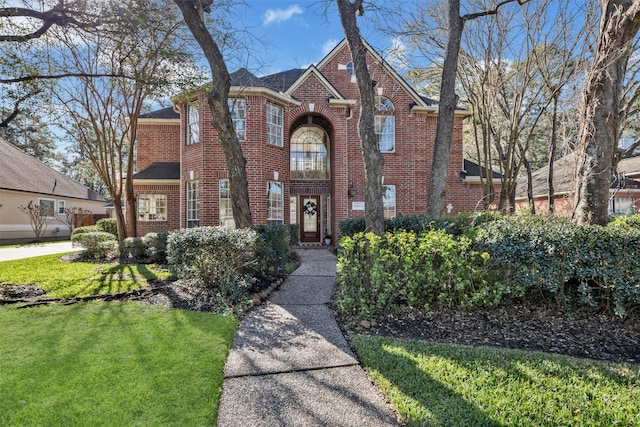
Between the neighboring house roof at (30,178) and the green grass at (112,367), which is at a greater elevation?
the neighboring house roof at (30,178)

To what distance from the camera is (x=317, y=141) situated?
15281 mm

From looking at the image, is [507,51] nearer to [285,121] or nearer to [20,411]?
[285,121]

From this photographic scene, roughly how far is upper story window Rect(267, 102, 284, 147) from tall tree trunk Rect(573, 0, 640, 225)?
10053 millimetres

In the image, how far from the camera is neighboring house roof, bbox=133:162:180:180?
47.1ft

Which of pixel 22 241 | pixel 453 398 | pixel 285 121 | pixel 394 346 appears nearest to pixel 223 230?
pixel 394 346

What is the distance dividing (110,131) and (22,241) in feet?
40.2

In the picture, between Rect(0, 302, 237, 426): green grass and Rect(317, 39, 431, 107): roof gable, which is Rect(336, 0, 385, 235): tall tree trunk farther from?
Rect(317, 39, 431, 107): roof gable

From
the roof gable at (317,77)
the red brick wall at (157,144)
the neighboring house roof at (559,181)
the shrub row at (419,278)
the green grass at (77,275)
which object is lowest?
the green grass at (77,275)

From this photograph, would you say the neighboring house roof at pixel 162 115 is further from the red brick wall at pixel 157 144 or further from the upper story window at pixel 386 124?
the upper story window at pixel 386 124

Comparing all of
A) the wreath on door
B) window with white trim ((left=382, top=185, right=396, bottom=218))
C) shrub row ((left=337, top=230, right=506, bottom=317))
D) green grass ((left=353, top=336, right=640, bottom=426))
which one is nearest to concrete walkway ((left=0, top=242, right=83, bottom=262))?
the wreath on door

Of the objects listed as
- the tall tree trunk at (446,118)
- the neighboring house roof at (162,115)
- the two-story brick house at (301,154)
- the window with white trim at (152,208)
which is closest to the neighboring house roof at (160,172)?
the two-story brick house at (301,154)

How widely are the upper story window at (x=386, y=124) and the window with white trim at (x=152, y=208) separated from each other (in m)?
9.95

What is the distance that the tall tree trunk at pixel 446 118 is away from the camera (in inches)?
320

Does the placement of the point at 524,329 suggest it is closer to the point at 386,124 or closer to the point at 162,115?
the point at 386,124
